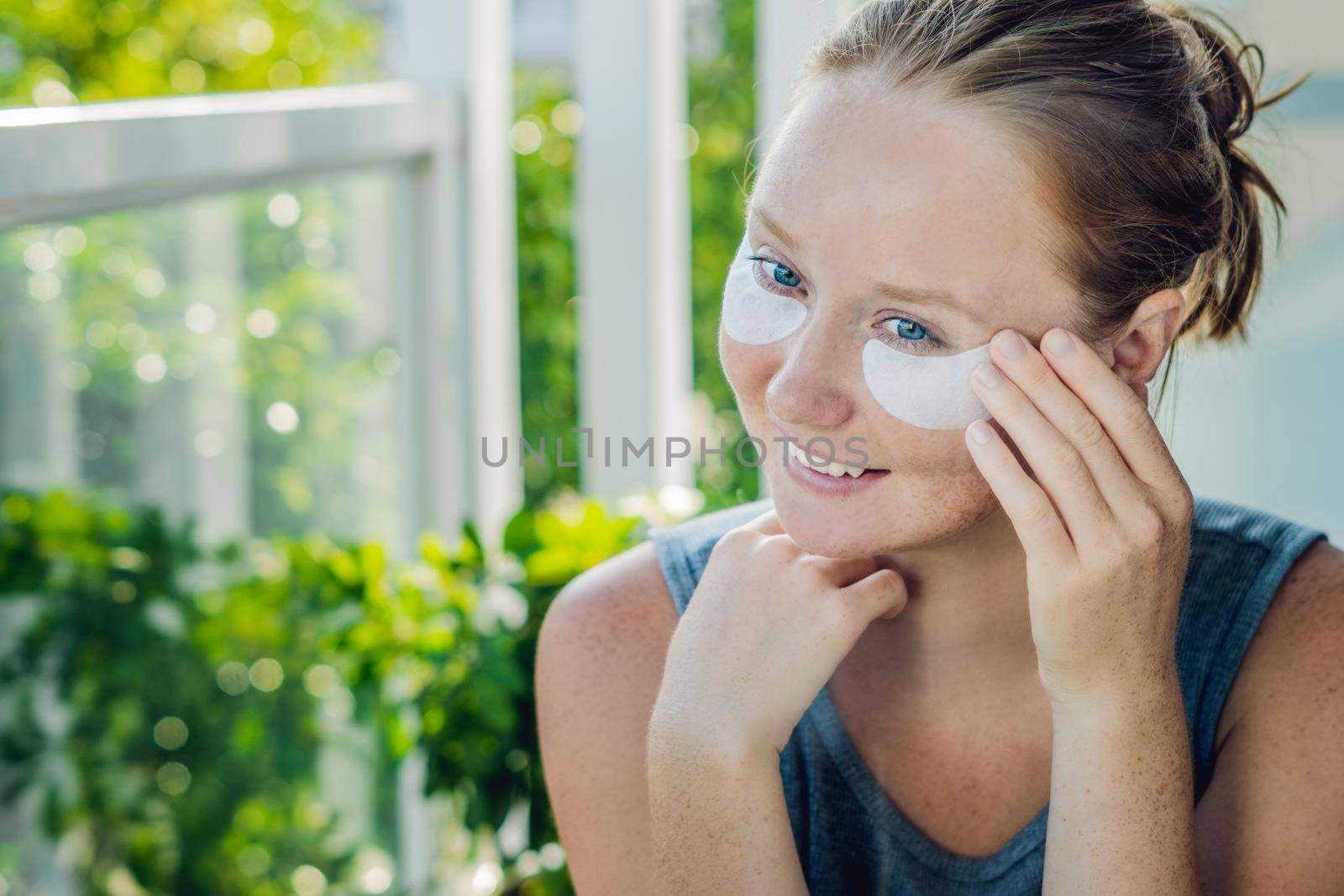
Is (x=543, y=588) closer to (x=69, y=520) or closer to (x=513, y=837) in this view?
(x=69, y=520)

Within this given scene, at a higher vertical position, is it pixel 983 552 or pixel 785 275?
pixel 785 275

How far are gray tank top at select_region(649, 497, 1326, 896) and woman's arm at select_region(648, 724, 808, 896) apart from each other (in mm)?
133

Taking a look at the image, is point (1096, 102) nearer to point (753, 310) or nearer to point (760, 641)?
point (753, 310)

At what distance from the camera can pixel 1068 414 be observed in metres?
0.90

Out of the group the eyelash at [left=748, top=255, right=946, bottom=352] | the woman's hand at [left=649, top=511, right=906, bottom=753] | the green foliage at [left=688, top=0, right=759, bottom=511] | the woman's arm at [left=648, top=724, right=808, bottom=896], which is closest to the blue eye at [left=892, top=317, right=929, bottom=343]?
the eyelash at [left=748, top=255, right=946, bottom=352]

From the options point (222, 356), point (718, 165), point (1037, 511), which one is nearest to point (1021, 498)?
point (1037, 511)

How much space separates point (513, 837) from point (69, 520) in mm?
1186

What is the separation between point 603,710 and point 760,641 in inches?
7.6

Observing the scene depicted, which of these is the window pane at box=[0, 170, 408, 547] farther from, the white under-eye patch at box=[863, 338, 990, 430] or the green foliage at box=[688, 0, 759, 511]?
the green foliage at box=[688, 0, 759, 511]

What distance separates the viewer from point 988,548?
1.13 meters

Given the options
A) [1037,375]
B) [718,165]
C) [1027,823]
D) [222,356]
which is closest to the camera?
[1037,375]

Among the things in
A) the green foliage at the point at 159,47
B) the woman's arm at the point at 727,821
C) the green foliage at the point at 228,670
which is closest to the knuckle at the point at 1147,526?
the woman's arm at the point at 727,821

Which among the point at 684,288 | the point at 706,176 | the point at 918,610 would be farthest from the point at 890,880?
the point at 706,176

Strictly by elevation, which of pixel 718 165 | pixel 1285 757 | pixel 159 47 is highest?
pixel 159 47
